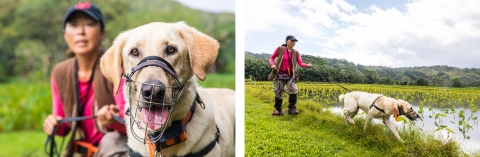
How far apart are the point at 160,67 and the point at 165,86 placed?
12 cm

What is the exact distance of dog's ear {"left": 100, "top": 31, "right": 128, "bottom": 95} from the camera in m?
2.73

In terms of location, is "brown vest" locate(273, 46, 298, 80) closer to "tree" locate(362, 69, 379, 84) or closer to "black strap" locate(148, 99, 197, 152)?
"tree" locate(362, 69, 379, 84)

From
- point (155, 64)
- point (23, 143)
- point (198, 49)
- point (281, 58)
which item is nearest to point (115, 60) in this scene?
point (155, 64)

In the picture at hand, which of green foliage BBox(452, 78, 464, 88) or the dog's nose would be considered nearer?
the dog's nose

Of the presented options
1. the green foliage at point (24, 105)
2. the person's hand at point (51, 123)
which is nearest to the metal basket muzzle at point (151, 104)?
the person's hand at point (51, 123)

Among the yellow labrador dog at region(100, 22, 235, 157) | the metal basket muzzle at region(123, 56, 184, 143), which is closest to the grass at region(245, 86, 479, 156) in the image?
the yellow labrador dog at region(100, 22, 235, 157)

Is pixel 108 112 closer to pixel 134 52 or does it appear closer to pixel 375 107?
pixel 134 52

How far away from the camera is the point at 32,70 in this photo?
5.57 metres

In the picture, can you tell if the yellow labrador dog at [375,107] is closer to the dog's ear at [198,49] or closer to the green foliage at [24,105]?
the dog's ear at [198,49]

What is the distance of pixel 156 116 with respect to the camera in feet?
8.66

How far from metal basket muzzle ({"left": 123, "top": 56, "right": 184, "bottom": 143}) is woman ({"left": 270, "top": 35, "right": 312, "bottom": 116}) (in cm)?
151

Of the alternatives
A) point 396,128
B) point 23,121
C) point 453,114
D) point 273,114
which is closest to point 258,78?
point 273,114

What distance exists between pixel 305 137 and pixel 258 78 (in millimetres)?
679

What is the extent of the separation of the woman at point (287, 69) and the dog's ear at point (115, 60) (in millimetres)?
1587
